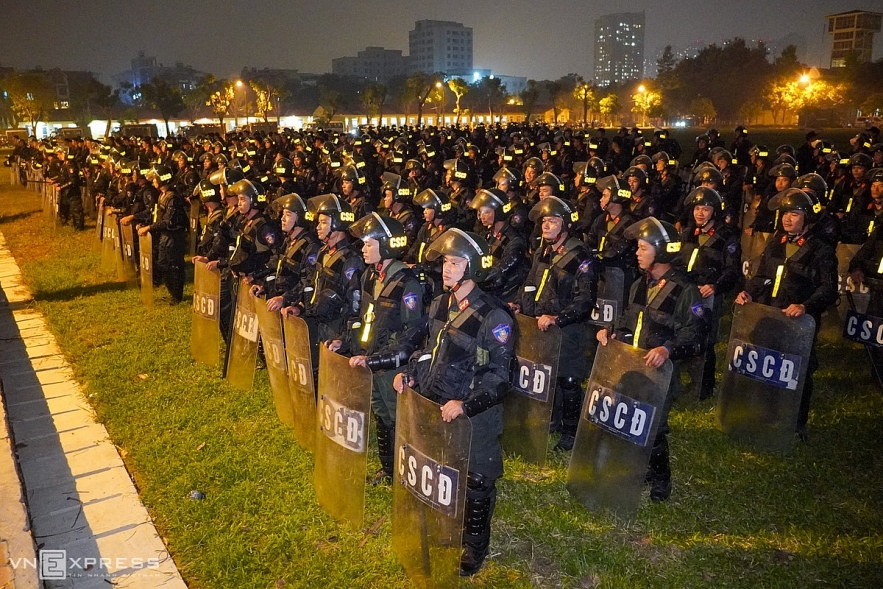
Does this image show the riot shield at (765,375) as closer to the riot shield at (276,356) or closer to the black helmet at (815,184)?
the riot shield at (276,356)

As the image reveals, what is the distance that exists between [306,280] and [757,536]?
4839 mm

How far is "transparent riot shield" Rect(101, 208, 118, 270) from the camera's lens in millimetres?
13038

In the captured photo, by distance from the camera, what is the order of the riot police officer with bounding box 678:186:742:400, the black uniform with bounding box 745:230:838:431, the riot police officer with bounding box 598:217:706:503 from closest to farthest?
the riot police officer with bounding box 598:217:706:503
the black uniform with bounding box 745:230:838:431
the riot police officer with bounding box 678:186:742:400

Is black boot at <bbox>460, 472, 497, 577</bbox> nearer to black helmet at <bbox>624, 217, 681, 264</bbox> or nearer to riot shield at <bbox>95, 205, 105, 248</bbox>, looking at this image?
black helmet at <bbox>624, 217, 681, 264</bbox>

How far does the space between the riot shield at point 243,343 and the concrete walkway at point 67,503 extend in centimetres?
160

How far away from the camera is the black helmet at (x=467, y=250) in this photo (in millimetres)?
4426

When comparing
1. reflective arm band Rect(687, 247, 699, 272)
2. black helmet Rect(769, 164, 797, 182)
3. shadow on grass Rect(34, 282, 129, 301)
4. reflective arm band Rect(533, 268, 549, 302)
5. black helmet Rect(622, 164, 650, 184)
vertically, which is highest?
black helmet Rect(769, 164, 797, 182)

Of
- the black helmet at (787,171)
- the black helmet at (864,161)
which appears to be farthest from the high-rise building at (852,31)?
the black helmet at (787,171)

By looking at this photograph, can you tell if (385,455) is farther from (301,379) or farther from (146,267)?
(146,267)

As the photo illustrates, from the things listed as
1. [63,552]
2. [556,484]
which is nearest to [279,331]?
[63,552]

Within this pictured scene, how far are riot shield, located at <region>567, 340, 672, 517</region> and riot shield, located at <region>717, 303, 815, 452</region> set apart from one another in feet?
5.95

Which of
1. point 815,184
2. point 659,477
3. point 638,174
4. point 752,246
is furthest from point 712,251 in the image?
point 815,184

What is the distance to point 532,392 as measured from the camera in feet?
19.6

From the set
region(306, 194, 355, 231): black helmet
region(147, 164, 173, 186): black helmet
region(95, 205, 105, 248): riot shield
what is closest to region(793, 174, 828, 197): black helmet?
region(306, 194, 355, 231): black helmet
